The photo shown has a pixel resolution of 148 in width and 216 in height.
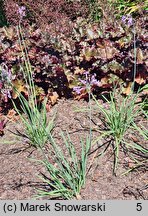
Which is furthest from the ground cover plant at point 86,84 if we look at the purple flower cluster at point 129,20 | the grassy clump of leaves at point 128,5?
the grassy clump of leaves at point 128,5

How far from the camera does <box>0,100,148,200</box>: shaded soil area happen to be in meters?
A: 3.11

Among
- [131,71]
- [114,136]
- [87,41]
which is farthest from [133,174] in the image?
[87,41]

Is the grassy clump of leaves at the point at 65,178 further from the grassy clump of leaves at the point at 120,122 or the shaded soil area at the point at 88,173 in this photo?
the grassy clump of leaves at the point at 120,122

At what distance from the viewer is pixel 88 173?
10.7ft

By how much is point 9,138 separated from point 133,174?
4.22 ft

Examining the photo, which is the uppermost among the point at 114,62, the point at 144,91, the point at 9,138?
the point at 114,62

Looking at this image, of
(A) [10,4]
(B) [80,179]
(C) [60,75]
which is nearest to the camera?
(B) [80,179]

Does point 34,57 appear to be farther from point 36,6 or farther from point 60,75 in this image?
point 36,6

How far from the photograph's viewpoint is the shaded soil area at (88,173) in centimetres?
311

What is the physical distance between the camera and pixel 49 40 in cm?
422

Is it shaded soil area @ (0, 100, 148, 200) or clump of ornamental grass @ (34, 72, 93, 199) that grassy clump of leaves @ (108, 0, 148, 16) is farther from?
clump of ornamental grass @ (34, 72, 93, 199)

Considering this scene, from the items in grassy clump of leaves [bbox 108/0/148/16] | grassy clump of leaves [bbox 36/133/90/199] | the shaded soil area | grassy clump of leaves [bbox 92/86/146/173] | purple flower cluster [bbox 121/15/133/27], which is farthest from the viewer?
grassy clump of leaves [bbox 108/0/148/16]

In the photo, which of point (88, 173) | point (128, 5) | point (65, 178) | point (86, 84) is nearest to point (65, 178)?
point (65, 178)

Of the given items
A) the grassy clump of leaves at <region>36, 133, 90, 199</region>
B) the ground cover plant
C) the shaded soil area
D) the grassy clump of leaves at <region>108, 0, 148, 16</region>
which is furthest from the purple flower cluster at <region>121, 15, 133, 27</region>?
the grassy clump of leaves at <region>36, 133, 90, 199</region>
